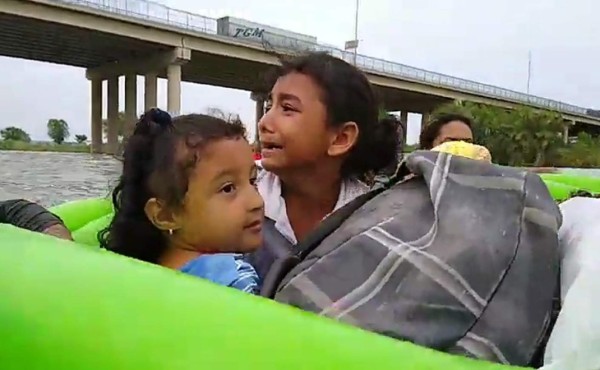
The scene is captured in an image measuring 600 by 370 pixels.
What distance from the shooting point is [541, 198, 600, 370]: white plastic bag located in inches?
19.7

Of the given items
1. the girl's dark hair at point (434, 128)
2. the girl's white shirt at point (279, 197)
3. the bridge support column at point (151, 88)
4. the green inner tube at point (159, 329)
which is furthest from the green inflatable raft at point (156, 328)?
the bridge support column at point (151, 88)

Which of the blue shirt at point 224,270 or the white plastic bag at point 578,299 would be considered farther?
the blue shirt at point 224,270

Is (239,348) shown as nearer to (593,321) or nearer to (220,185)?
(593,321)

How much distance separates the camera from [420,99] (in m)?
24.1

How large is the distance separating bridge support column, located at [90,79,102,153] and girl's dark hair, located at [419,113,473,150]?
2112cm

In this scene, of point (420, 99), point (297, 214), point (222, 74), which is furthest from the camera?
point (420, 99)

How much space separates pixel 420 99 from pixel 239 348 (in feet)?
79.6

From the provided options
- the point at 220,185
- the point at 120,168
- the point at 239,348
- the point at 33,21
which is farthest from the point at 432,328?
the point at 33,21

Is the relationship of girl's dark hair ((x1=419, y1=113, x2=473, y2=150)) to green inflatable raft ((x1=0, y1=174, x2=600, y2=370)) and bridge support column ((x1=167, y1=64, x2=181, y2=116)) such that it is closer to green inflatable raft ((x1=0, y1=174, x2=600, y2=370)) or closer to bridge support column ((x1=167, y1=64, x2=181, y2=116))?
green inflatable raft ((x1=0, y1=174, x2=600, y2=370))

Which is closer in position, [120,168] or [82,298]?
[82,298]

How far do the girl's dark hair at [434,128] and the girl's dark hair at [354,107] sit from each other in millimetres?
1011

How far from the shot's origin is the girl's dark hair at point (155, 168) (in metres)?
0.95

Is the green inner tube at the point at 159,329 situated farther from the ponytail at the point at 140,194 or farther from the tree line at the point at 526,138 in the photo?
the tree line at the point at 526,138

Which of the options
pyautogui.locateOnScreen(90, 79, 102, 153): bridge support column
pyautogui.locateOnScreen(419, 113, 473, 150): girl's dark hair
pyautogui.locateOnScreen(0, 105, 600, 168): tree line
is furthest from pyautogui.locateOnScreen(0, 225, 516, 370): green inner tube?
pyautogui.locateOnScreen(90, 79, 102, 153): bridge support column
